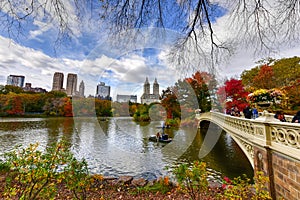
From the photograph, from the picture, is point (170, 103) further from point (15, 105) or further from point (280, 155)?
point (15, 105)

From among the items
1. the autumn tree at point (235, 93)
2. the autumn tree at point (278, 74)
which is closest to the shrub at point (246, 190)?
the autumn tree at point (235, 93)

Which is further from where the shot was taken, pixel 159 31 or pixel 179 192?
pixel 179 192

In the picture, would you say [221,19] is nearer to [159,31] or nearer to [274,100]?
[159,31]

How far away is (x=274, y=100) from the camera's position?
412 cm

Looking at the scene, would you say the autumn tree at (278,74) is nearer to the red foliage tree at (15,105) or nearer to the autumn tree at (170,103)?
the autumn tree at (170,103)

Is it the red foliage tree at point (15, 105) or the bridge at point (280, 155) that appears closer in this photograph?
the bridge at point (280, 155)

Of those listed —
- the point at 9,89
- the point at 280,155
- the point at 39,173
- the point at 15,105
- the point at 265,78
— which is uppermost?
the point at 9,89

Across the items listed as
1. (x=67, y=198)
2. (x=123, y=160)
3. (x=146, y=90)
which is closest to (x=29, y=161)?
(x=67, y=198)

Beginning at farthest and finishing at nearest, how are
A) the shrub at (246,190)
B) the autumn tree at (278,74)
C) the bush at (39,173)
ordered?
the autumn tree at (278,74)
the shrub at (246,190)
the bush at (39,173)

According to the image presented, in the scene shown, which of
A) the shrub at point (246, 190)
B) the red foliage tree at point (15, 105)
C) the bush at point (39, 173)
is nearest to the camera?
the bush at point (39, 173)

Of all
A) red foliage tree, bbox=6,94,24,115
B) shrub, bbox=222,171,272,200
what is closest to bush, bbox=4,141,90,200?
shrub, bbox=222,171,272,200

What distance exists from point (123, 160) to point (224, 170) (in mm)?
4530

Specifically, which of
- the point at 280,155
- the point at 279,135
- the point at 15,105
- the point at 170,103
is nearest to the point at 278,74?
the point at 170,103

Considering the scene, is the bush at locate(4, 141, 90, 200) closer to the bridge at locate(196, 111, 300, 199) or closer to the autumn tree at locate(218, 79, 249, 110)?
the bridge at locate(196, 111, 300, 199)
